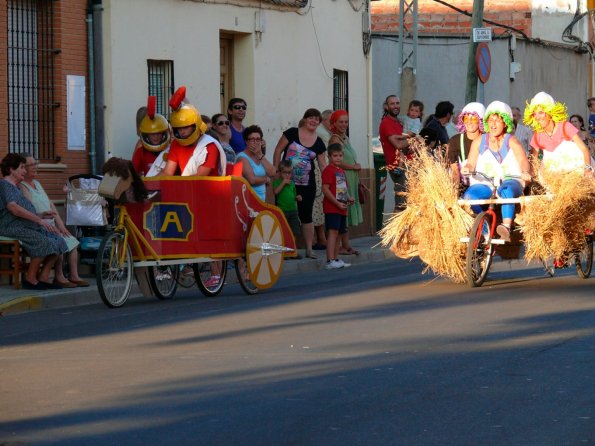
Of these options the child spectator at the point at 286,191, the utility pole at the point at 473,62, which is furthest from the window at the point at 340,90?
the child spectator at the point at 286,191

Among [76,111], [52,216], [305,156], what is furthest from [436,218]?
[76,111]

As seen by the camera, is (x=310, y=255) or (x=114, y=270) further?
(x=310, y=255)

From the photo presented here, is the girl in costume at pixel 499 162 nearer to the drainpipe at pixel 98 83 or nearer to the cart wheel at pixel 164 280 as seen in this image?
the cart wheel at pixel 164 280

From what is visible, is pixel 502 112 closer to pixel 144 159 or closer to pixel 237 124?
pixel 144 159

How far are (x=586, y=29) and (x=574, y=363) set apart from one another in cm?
3903

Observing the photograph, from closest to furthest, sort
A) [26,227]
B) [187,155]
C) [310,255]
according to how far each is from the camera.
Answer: [187,155] < [26,227] < [310,255]

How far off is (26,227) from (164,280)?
66.5 inches

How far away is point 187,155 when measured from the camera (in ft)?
50.0

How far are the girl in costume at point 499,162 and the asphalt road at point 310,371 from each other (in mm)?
1042

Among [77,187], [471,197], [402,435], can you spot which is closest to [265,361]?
[402,435]

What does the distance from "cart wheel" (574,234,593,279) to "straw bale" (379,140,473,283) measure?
1279mm

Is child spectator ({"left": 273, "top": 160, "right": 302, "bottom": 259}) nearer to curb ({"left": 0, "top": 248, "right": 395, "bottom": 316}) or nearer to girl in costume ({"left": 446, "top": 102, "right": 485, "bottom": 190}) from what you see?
curb ({"left": 0, "top": 248, "right": 395, "bottom": 316})

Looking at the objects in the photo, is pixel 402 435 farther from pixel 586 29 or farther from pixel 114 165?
pixel 586 29

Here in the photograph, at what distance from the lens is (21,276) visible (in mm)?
16844
